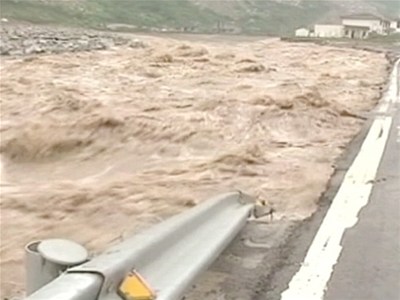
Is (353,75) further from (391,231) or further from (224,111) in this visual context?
(391,231)

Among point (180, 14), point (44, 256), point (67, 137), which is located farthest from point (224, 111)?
point (180, 14)

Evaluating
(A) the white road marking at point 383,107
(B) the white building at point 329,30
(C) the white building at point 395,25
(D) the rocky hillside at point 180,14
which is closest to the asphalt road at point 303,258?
(A) the white road marking at point 383,107

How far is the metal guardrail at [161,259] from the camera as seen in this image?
341 centimetres

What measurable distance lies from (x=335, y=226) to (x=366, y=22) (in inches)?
4491

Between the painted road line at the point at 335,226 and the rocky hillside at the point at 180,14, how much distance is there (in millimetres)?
87809

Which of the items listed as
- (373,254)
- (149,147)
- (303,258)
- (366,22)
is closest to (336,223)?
(373,254)

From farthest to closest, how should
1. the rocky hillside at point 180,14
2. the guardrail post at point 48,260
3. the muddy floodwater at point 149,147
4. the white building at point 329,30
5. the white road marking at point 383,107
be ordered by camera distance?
the white building at point 329,30 → the rocky hillside at point 180,14 → the white road marking at point 383,107 → the muddy floodwater at point 149,147 → the guardrail post at point 48,260

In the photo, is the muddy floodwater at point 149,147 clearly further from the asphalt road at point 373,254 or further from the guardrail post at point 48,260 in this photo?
the guardrail post at point 48,260

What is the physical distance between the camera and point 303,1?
18175 centimetres

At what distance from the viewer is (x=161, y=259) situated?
4270mm

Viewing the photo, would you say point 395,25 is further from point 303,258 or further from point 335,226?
point 303,258

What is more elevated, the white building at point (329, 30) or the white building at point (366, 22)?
the white building at point (366, 22)

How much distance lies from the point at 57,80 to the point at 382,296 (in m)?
19.0

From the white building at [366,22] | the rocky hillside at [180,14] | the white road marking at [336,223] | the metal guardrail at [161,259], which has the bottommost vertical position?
the rocky hillside at [180,14]
